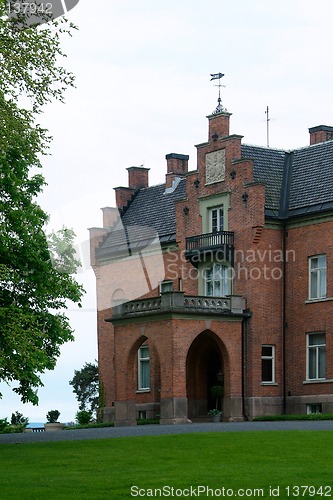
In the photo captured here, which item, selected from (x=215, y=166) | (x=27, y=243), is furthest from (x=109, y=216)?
(x=27, y=243)

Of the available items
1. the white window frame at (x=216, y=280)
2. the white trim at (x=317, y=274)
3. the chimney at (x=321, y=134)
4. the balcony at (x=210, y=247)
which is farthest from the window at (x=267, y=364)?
the chimney at (x=321, y=134)

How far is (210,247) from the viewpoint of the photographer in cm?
5238

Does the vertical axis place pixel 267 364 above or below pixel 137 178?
below

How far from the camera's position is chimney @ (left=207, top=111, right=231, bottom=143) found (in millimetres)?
52594

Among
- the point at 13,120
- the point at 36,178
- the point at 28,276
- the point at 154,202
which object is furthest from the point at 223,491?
the point at 154,202

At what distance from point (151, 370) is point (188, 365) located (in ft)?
11.9

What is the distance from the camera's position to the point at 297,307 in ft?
168

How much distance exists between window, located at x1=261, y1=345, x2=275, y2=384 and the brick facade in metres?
0.06

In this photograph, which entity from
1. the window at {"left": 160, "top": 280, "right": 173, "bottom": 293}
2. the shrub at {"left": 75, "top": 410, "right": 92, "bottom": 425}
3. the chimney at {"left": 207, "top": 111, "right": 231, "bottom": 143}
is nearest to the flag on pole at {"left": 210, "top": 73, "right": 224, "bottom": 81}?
the chimney at {"left": 207, "top": 111, "right": 231, "bottom": 143}

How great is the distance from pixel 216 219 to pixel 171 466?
28.7 meters

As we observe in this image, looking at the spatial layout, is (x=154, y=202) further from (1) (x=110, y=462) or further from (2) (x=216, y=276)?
(1) (x=110, y=462)

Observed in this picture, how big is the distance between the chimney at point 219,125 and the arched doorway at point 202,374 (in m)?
8.90

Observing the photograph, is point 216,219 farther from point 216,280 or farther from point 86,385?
point 86,385

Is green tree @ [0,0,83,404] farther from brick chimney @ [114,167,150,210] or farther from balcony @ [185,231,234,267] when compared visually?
brick chimney @ [114,167,150,210]
